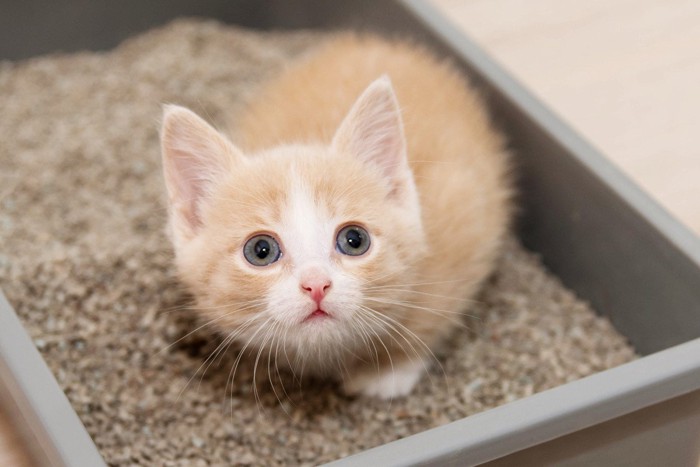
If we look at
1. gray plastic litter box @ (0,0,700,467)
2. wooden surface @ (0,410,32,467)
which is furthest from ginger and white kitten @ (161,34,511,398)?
wooden surface @ (0,410,32,467)

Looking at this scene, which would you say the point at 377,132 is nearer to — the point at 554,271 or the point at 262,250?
the point at 262,250

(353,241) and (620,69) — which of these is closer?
(353,241)

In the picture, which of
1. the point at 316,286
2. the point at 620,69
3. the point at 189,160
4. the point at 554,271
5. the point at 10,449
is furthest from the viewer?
the point at 620,69

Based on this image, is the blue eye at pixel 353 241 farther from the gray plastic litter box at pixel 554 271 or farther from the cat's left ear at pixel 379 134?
the gray plastic litter box at pixel 554 271

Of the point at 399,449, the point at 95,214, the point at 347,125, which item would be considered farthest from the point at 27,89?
the point at 399,449

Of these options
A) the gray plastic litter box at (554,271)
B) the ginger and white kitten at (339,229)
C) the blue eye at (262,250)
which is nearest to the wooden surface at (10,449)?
the gray plastic litter box at (554,271)

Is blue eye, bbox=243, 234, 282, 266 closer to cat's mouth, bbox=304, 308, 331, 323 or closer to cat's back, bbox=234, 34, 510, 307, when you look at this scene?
cat's mouth, bbox=304, 308, 331, 323

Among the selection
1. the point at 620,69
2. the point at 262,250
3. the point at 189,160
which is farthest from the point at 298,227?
the point at 620,69
